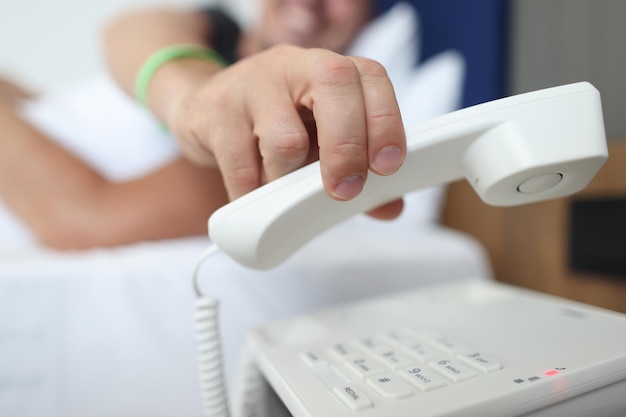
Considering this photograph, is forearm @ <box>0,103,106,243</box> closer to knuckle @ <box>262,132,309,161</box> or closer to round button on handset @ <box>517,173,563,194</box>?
knuckle @ <box>262,132,309,161</box>

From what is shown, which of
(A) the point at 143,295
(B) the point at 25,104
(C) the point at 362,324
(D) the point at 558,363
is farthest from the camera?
(B) the point at 25,104

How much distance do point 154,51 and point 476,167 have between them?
1.42 ft

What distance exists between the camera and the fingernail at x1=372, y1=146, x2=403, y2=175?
0.28 meters

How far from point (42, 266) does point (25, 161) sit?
0.82ft

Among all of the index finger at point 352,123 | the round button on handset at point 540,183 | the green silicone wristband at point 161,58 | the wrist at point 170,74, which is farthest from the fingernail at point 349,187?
the green silicone wristband at point 161,58

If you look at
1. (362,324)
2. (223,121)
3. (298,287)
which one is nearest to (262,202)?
(223,121)

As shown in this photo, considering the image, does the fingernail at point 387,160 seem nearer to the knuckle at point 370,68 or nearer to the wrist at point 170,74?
the knuckle at point 370,68

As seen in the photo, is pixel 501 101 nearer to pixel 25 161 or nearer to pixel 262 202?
pixel 262 202

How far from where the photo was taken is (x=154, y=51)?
559 mm

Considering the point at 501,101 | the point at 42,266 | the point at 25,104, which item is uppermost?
the point at 25,104

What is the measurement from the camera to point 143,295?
20.5 inches

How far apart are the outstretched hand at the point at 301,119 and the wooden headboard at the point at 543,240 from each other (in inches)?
13.4

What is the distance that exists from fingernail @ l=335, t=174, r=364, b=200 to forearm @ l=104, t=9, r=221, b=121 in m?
0.22

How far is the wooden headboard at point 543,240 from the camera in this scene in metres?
0.51
